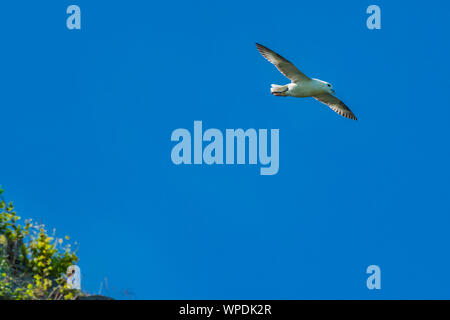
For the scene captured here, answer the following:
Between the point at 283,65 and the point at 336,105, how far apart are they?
10.7 feet

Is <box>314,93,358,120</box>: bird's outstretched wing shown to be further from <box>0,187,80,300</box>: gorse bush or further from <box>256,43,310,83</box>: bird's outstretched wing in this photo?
<box>0,187,80,300</box>: gorse bush

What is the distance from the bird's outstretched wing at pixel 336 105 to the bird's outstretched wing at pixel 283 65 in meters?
2.01

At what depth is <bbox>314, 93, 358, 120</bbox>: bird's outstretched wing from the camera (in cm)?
1986

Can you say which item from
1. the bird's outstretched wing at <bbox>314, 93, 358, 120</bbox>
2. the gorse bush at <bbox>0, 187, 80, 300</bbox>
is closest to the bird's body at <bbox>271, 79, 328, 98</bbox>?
the bird's outstretched wing at <bbox>314, 93, 358, 120</bbox>

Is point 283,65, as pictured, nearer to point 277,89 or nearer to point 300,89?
point 277,89

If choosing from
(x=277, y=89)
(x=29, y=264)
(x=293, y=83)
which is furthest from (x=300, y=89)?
(x=29, y=264)

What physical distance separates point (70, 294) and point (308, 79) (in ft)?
31.1

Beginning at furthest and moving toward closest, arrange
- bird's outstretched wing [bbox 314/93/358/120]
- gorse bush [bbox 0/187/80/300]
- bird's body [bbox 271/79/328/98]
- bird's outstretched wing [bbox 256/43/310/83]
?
bird's outstretched wing [bbox 314/93/358/120] < bird's body [bbox 271/79/328/98] < bird's outstretched wing [bbox 256/43/310/83] < gorse bush [bbox 0/187/80/300]

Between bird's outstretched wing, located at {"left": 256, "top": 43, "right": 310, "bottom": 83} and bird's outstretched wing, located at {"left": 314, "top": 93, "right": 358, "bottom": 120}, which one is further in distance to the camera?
bird's outstretched wing, located at {"left": 314, "top": 93, "right": 358, "bottom": 120}

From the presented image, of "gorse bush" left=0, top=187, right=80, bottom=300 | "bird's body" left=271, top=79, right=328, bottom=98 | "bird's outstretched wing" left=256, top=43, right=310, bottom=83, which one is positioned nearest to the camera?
"gorse bush" left=0, top=187, right=80, bottom=300

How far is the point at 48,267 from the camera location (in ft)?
39.3

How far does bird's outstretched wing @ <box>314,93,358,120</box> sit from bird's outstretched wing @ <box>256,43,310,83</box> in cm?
201

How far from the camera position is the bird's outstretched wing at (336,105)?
19.9 meters
